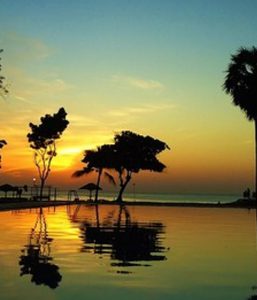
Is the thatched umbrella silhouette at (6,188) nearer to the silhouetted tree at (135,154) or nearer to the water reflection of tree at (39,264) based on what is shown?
the silhouetted tree at (135,154)

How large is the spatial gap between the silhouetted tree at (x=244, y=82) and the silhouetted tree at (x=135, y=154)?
129 feet

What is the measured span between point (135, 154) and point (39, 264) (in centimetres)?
5294

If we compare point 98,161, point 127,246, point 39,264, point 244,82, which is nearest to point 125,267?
point 39,264

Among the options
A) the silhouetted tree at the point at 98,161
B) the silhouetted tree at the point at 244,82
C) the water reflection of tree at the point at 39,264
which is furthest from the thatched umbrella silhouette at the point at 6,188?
the water reflection of tree at the point at 39,264

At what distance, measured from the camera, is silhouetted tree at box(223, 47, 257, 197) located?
23828 millimetres

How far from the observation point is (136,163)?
2515 inches

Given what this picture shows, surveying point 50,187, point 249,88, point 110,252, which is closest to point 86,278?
point 110,252

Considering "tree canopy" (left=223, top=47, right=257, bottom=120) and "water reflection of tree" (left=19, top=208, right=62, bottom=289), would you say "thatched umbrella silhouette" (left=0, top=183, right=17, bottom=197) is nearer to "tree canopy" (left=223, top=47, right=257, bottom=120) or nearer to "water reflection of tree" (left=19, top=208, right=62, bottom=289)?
"tree canopy" (left=223, top=47, right=257, bottom=120)

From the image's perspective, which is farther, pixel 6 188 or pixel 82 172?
pixel 82 172

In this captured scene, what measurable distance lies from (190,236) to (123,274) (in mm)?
8802

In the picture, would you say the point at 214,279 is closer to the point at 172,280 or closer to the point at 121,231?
the point at 172,280

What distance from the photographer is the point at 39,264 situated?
11.2 m

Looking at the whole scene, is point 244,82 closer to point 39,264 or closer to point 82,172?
point 39,264

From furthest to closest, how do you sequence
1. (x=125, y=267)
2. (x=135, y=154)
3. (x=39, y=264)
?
(x=135, y=154) → (x=125, y=267) → (x=39, y=264)
